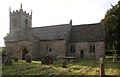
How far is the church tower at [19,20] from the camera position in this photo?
188 ft

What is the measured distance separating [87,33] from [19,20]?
20.2 metres

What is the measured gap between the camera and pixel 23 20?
58.3 m

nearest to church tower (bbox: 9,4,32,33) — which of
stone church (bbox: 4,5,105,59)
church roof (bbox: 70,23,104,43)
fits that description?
stone church (bbox: 4,5,105,59)

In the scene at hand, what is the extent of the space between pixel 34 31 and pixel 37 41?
791 cm

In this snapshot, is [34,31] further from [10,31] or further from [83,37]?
[83,37]

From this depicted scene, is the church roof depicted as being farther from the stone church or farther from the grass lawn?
the grass lawn

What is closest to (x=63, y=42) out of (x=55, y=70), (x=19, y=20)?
(x=19, y=20)

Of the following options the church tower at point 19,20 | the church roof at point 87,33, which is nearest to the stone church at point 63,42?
the church roof at point 87,33

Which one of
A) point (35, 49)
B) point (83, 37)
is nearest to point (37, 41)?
point (35, 49)

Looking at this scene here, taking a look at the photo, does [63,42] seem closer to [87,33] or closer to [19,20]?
[87,33]

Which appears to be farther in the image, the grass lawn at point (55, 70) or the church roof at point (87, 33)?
the church roof at point (87, 33)

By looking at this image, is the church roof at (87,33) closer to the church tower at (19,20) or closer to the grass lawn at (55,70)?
the church tower at (19,20)

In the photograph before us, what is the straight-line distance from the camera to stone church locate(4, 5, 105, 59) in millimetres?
46219

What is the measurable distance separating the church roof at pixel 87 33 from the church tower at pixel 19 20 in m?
15.3
